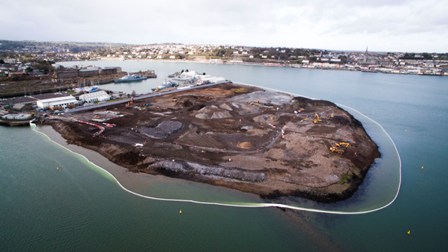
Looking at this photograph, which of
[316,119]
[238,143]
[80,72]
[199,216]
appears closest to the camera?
[199,216]

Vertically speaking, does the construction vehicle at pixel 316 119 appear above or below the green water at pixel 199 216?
above

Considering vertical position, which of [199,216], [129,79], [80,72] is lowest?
[199,216]

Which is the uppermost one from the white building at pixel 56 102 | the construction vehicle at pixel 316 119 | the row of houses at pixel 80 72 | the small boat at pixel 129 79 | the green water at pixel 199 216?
the row of houses at pixel 80 72

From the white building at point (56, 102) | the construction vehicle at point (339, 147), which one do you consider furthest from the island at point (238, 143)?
the white building at point (56, 102)

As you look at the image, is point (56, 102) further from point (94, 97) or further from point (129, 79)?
point (129, 79)

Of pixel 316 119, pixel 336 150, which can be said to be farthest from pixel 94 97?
pixel 336 150

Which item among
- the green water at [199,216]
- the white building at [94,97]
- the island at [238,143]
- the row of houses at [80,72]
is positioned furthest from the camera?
the row of houses at [80,72]

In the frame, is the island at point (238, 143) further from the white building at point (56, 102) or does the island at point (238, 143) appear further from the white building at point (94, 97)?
the white building at point (56, 102)
